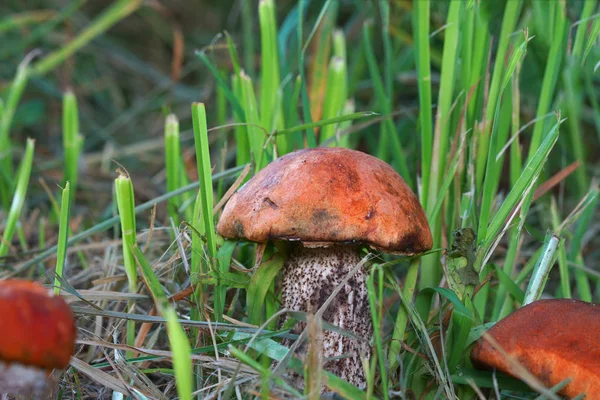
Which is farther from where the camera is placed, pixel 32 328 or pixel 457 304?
pixel 457 304

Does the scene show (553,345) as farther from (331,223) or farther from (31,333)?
(31,333)

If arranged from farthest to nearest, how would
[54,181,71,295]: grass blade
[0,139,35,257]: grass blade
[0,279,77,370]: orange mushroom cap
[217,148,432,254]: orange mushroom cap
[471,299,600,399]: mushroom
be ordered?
[0,139,35,257]: grass blade
[54,181,71,295]: grass blade
[217,148,432,254]: orange mushroom cap
[471,299,600,399]: mushroom
[0,279,77,370]: orange mushroom cap

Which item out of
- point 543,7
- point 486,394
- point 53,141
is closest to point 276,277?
point 486,394

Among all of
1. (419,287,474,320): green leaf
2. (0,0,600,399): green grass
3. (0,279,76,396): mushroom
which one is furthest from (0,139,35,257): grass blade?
(419,287,474,320): green leaf

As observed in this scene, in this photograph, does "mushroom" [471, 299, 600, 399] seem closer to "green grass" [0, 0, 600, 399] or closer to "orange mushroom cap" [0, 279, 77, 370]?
"green grass" [0, 0, 600, 399]

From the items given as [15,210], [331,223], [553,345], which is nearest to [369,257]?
[331,223]

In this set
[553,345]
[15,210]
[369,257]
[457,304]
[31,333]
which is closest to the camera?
[31,333]

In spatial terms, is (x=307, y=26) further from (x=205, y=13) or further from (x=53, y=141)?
(x=53, y=141)

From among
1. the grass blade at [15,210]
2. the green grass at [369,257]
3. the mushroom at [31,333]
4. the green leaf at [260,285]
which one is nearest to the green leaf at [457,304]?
the green grass at [369,257]
